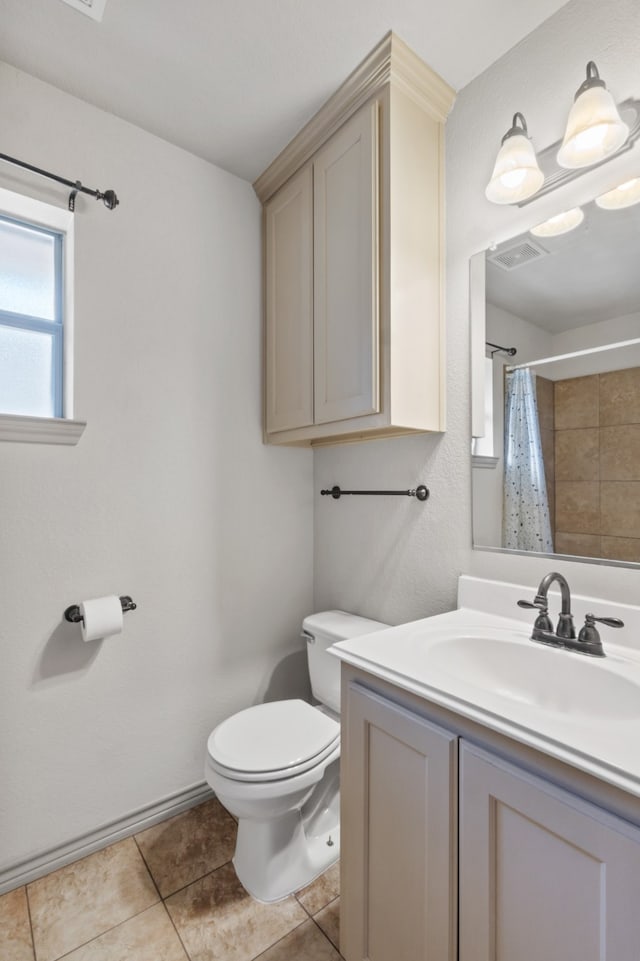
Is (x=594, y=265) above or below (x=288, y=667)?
above

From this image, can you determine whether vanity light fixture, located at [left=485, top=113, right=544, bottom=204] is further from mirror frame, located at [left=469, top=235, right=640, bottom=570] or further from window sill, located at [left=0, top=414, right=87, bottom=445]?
window sill, located at [left=0, top=414, right=87, bottom=445]

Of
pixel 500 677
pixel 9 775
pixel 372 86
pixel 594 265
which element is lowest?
pixel 9 775

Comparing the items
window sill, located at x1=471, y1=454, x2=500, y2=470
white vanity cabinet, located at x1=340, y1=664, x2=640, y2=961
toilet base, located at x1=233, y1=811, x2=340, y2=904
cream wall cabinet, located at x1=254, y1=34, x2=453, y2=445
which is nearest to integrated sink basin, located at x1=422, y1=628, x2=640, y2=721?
white vanity cabinet, located at x1=340, y1=664, x2=640, y2=961

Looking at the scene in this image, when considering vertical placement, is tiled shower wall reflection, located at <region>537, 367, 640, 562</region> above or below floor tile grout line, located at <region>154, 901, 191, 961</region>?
above

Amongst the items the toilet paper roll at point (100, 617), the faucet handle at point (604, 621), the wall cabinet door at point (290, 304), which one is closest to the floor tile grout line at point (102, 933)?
the toilet paper roll at point (100, 617)

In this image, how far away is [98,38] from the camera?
1.33 m

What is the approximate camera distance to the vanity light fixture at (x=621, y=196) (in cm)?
111

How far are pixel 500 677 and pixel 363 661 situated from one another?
397mm

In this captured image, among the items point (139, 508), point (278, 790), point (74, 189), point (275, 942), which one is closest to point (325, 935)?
point (275, 942)

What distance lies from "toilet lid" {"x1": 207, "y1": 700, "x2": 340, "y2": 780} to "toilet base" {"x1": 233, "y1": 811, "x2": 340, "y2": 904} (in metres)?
0.22

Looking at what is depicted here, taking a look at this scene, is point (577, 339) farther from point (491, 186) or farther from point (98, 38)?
point (98, 38)

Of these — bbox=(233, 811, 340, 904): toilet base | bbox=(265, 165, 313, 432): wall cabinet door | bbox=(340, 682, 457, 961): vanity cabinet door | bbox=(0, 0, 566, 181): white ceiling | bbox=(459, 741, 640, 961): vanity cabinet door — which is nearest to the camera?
bbox=(459, 741, 640, 961): vanity cabinet door

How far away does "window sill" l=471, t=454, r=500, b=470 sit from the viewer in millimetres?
1406

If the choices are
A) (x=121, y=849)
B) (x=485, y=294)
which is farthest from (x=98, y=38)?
(x=121, y=849)
